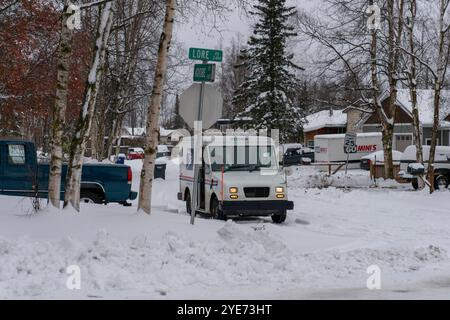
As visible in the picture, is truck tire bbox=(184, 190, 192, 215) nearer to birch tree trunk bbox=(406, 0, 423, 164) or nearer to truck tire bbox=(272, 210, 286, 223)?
truck tire bbox=(272, 210, 286, 223)

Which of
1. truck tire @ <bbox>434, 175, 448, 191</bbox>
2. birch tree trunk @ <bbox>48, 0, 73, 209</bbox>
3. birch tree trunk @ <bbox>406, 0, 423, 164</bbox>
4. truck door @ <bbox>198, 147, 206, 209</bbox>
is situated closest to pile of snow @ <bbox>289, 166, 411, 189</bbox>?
truck tire @ <bbox>434, 175, 448, 191</bbox>

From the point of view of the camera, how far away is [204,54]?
11242 mm

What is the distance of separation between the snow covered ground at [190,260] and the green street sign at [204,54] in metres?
3.00

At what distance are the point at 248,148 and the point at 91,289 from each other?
28.3 feet

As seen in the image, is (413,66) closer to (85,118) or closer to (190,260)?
(85,118)

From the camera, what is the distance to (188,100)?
11.3 metres

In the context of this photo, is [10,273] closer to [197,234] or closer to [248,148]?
[197,234]

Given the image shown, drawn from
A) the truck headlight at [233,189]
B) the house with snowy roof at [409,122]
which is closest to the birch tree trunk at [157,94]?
the truck headlight at [233,189]

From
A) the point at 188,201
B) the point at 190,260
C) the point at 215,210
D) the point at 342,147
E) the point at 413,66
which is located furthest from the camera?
the point at 342,147

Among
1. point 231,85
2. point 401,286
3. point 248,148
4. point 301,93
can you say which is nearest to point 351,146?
point 301,93

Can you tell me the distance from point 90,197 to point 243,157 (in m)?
3.92

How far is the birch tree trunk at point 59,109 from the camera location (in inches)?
425

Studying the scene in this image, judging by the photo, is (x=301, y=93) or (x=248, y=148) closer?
(x=248, y=148)

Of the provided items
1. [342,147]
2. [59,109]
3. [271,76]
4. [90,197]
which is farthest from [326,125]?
[59,109]
